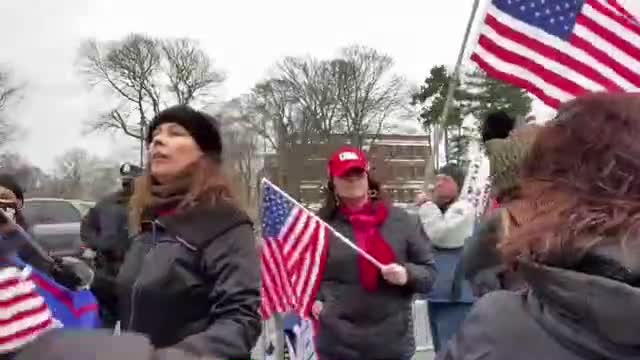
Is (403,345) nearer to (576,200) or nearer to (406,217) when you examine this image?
(406,217)

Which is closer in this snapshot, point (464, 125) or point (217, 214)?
point (217, 214)

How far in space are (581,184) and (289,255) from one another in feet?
11.6

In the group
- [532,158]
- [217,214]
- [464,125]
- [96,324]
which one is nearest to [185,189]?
[217,214]

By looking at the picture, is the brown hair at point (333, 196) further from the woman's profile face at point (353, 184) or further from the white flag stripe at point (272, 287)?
the white flag stripe at point (272, 287)

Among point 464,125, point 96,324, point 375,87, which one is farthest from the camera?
point 375,87

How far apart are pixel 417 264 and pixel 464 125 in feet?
131

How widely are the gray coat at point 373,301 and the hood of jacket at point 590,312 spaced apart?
306 centimetres

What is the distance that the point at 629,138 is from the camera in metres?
1.72

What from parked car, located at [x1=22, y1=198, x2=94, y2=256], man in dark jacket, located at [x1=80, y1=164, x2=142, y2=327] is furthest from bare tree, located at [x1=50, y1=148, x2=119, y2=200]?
man in dark jacket, located at [x1=80, y1=164, x2=142, y2=327]

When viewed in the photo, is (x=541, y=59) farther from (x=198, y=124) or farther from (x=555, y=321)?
(x=555, y=321)

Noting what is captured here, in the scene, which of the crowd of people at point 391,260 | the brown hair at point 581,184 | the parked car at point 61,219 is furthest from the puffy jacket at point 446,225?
the parked car at point 61,219

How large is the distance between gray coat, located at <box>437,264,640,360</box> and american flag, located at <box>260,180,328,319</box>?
310 cm

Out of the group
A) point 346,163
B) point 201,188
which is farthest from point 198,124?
point 346,163

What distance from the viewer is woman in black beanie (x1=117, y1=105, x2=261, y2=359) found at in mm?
2922
